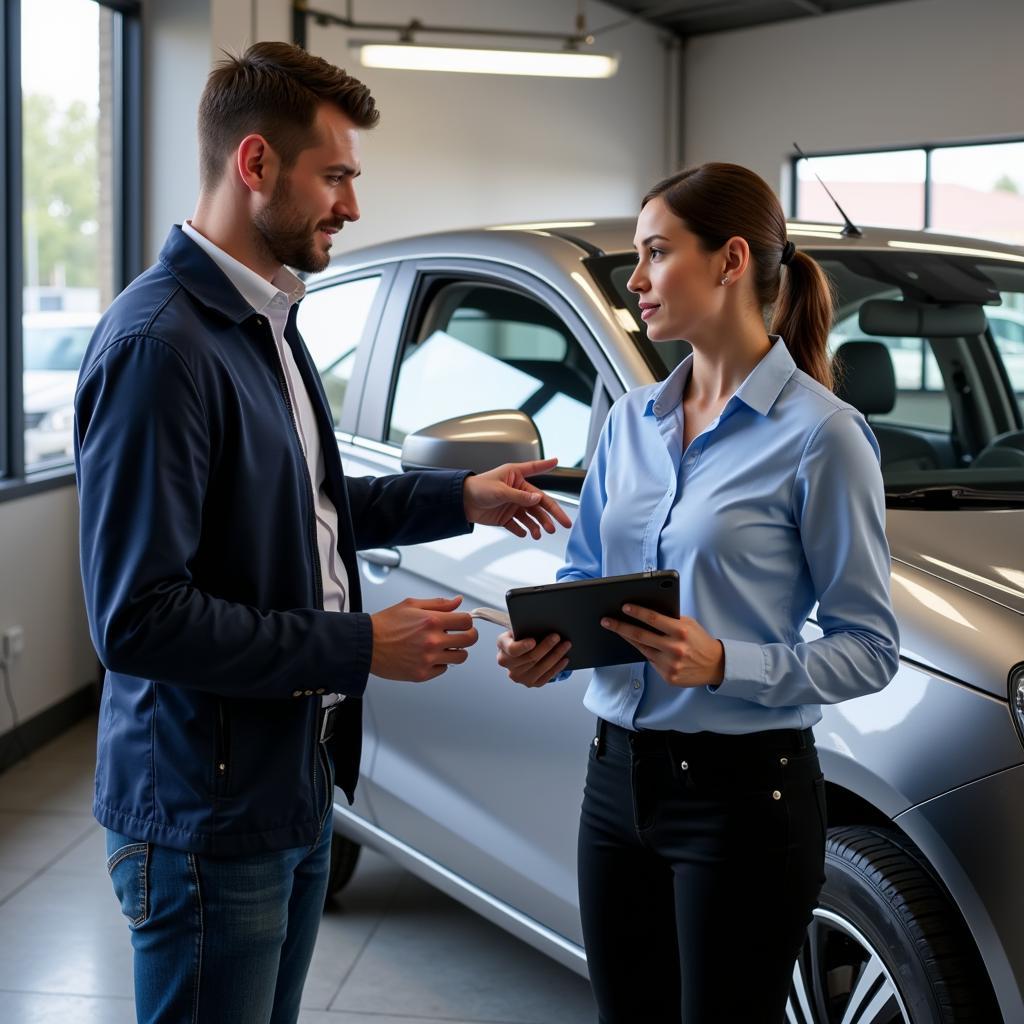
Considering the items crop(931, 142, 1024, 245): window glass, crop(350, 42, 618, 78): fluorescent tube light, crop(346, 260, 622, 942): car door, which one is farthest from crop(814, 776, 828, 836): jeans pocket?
crop(931, 142, 1024, 245): window glass

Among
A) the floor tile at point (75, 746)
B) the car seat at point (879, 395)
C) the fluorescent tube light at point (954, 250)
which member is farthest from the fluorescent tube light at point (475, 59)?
the car seat at point (879, 395)

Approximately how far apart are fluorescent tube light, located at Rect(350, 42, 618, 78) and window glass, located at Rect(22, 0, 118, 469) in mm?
1097

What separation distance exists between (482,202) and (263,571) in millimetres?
7165

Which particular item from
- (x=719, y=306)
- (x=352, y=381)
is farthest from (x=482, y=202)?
(x=719, y=306)

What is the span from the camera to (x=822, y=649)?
1.55m

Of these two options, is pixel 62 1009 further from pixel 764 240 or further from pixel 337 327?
pixel 764 240

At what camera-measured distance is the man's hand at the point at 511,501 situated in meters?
1.89

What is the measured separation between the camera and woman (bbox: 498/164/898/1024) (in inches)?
61.4

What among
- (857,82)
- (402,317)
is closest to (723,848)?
(402,317)

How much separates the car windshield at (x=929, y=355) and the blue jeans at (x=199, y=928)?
1.14 m

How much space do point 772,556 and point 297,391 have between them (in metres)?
0.59

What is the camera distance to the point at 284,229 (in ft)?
4.94

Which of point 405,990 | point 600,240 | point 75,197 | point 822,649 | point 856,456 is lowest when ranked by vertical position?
point 405,990

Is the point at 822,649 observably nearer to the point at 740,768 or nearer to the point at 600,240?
the point at 740,768
